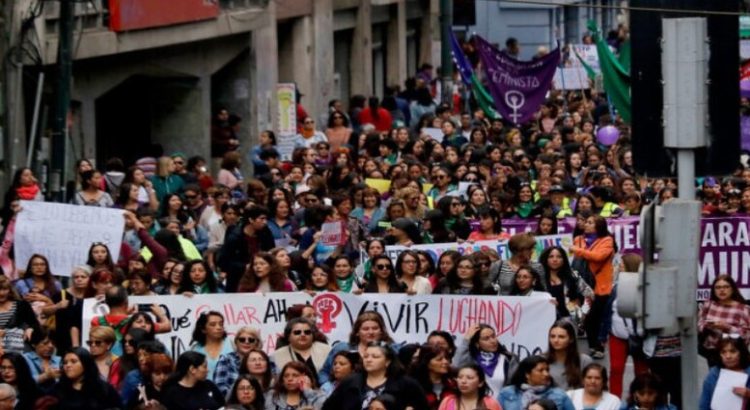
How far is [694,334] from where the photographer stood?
473 inches

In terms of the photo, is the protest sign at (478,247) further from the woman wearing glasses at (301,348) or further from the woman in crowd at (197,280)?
the woman wearing glasses at (301,348)

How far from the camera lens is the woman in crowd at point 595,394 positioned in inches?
588

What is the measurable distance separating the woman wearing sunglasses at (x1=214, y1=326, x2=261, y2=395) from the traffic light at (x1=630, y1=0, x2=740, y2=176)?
151 inches

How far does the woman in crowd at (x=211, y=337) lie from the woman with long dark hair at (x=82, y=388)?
3.89ft

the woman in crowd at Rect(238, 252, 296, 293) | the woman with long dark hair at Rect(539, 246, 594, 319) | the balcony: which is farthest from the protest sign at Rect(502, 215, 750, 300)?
the balcony

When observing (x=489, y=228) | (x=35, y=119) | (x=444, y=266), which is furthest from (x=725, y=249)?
(x=35, y=119)

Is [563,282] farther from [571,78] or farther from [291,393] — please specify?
[571,78]

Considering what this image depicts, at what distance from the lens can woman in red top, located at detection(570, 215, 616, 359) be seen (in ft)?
63.8

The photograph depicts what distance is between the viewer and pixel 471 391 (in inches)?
579

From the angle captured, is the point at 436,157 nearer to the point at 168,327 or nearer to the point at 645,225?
the point at 168,327

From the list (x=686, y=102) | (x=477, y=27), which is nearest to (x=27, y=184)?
(x=686, y=102)

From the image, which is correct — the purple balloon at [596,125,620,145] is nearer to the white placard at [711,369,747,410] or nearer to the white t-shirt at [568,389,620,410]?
the white placard at [711,369,747,410]

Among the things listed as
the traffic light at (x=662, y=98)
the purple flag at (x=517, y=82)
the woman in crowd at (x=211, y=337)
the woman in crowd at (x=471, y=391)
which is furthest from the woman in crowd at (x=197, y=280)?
the purple flag at (x=517, y=82)

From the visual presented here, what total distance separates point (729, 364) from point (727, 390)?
16 centimetres
